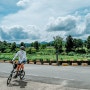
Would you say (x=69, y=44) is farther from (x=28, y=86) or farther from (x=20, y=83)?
(x=28, y=86)

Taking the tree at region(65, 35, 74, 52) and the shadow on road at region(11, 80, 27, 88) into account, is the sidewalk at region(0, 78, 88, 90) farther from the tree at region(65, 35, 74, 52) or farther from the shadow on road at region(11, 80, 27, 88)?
the tree at region(65, 35, 74, 52)

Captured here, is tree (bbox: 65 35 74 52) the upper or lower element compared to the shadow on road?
upper

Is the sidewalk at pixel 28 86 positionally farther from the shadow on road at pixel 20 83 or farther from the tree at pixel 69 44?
the tree at pixel 69 44

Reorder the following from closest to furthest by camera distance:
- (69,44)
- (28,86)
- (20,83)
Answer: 1. (28,86)
2. (20,83)
3. (69,44)

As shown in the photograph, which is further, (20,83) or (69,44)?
(69,44)

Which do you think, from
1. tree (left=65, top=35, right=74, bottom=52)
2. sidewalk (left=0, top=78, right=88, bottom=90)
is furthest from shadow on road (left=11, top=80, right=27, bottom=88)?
tree (left=65, top=35, right=74, bottom=52)

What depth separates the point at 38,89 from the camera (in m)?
12.7

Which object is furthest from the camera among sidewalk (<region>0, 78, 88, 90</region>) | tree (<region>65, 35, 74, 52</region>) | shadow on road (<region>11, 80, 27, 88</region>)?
tree (<region>65, 35, 74, 52</region>)

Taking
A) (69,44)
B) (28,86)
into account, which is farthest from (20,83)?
(69,44)

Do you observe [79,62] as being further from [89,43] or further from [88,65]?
[89,43]

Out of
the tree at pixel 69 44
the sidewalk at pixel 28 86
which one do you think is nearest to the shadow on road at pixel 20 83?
the sidewalk at pixel 28 86

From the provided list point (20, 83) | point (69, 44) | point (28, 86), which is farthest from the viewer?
point (69, 44)

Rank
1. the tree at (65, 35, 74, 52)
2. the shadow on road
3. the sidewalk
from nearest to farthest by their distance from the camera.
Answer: the sidewalk → the shadow on road → the tree at (65, 35, 74, 52)

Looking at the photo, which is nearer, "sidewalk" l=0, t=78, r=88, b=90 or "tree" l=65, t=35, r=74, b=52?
"sidewalk" l=0, t=78, r=88, b=90
